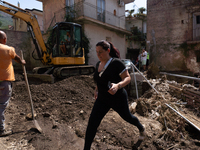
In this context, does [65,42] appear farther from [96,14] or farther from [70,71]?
[96,14]

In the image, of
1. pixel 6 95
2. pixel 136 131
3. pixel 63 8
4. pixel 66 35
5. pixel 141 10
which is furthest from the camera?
pixel 141 10

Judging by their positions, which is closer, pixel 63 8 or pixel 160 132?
pixel 160 132

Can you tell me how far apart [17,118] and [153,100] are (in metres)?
4.02

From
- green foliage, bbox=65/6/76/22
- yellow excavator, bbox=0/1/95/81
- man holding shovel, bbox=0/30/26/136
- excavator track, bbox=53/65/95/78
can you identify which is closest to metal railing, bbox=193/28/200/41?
excavator track, bbox=53/65/95/78

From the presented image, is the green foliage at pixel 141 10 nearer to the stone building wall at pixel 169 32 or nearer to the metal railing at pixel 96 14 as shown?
the metal railing at pixel 96 14

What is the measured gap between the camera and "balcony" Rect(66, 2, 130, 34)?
1202 centimetres

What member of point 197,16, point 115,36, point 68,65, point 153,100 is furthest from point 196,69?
point 68,65

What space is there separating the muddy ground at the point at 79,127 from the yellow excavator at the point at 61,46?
109 inches

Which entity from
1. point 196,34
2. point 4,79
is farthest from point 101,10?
point 4,79

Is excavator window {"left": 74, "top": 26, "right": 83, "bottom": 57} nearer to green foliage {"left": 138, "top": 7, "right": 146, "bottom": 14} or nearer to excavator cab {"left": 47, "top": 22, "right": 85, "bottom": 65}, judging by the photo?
excavator cab {"left": 47, "top": 22, "right": 85, "bottom": 65}

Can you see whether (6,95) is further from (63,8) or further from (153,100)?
(63,8)

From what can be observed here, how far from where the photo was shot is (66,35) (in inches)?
315

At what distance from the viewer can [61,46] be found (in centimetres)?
783

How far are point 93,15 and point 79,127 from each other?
38.5ft
